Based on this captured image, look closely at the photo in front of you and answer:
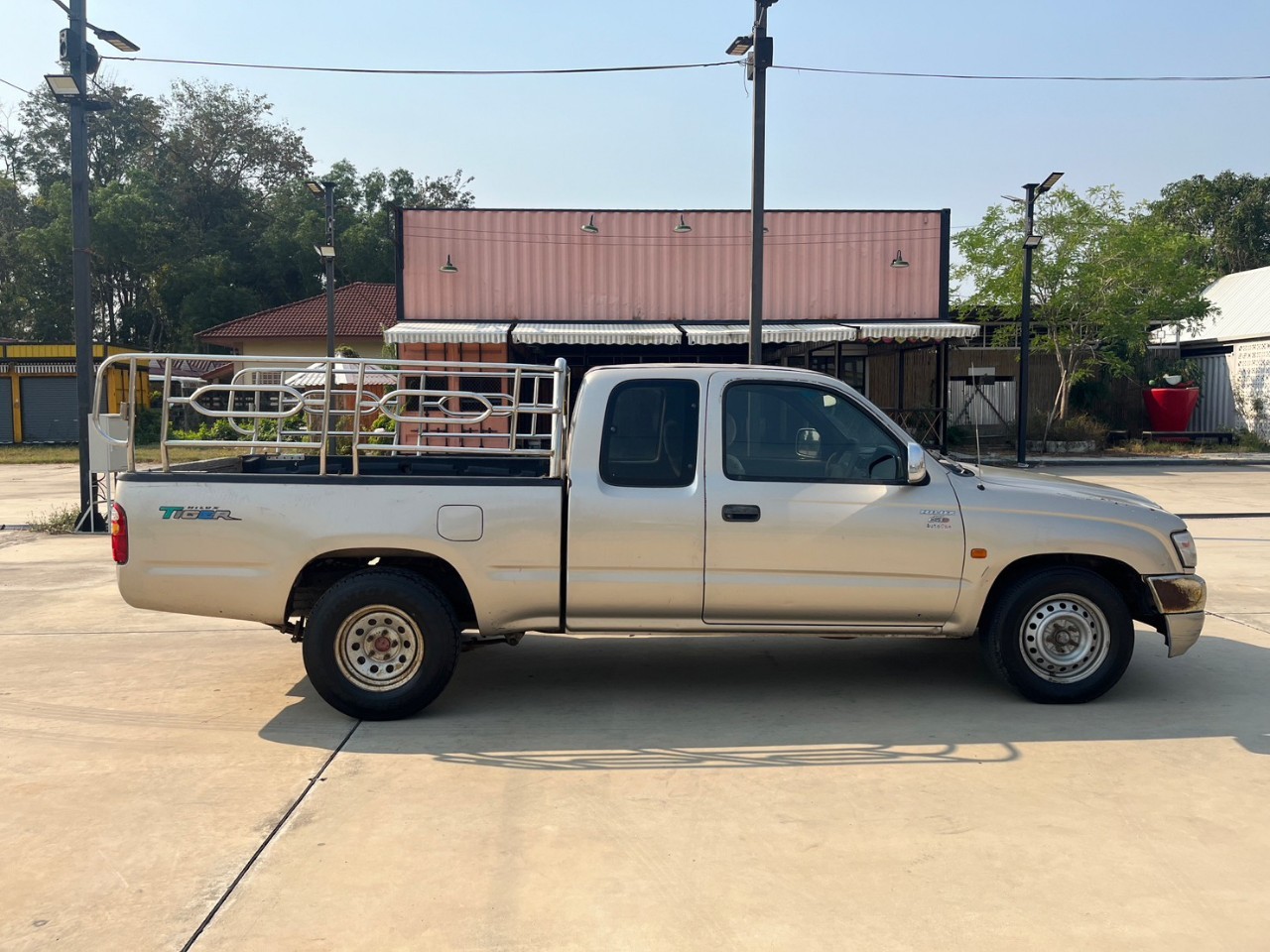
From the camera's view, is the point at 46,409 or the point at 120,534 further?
the point at 46,409

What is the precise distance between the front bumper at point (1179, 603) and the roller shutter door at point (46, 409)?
40779mm

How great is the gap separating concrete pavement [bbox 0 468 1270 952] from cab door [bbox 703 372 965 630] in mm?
614

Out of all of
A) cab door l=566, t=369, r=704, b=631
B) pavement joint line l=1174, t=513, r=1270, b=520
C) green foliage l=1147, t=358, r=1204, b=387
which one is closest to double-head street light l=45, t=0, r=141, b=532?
cab door l=566, t=369, r=704, b=631

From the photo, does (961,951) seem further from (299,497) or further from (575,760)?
(299,497)

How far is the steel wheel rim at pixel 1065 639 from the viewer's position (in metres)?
5.86

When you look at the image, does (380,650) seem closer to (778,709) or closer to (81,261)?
(778,709)

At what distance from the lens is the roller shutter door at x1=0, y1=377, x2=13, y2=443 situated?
39062mm

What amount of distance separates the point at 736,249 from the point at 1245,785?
1846cm

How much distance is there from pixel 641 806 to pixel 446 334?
16.6m

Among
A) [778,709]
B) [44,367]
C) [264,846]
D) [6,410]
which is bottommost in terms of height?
[264,846]

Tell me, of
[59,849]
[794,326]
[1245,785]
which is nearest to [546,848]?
[59,849]

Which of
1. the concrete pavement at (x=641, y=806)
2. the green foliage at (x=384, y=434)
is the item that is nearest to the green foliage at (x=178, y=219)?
the green foliage at (x=384, y=434)

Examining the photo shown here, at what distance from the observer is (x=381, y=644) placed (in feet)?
18.7

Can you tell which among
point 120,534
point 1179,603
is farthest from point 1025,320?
point 120,534
